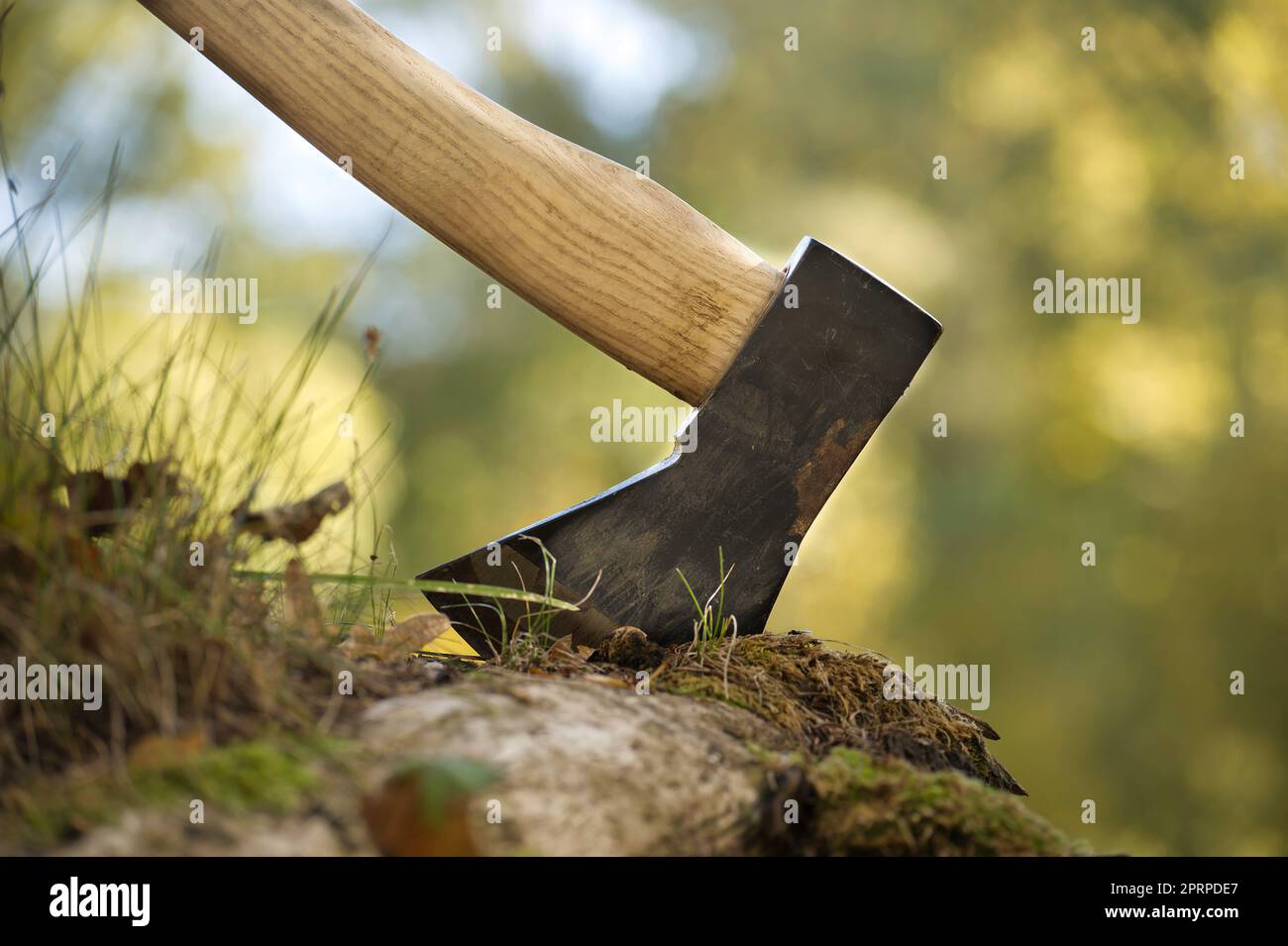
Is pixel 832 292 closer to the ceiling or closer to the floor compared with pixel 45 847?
closer to the ceiling

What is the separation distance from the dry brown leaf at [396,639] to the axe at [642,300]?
8 cm

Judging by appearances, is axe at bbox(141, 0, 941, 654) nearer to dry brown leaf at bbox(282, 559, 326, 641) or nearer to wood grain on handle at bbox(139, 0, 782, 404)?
wood grain on handle at bbox(139, 0, 782, 404)

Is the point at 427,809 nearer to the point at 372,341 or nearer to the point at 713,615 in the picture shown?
the point at 372,341

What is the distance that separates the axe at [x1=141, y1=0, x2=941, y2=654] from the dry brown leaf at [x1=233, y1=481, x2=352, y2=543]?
41 cm

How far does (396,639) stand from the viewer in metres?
1.37

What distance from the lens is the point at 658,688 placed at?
1.31 meters

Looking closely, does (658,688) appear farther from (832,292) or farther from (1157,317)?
(1157,317)

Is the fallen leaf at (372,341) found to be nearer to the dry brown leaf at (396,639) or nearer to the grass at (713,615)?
the dry brown leaf at (396,639)

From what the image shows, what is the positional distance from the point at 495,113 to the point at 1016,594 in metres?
6.97

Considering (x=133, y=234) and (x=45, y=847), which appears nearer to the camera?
(x=45, y=847)

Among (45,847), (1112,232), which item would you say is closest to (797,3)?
(1112,232)

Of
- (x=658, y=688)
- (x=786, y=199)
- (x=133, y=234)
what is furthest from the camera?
(x=786, y=199)

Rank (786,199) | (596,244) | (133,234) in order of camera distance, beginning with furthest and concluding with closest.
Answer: (786,199), (133,234), (596,244)

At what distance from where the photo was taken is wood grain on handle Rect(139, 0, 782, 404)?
60.0 inches
